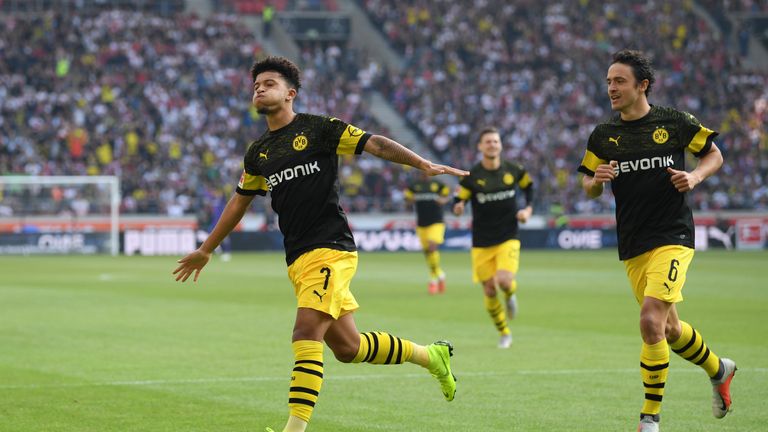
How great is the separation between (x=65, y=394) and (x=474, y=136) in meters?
38.1

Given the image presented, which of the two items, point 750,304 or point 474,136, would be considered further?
point 474,136

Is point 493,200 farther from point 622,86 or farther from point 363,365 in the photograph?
point 622,86

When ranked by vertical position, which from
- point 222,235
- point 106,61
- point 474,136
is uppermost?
point 106,61

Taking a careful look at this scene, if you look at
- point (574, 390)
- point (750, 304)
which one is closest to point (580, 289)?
point (750, 304)

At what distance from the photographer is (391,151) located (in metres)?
7.75

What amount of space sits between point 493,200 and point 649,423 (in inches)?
305

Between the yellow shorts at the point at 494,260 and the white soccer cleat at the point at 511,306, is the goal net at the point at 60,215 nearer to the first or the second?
the white soccer cleat at the point at 511,306

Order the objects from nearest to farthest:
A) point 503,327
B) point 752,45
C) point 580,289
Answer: point 503,327 < point 580,289 < point 752,45

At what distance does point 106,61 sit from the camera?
4728 centimetres

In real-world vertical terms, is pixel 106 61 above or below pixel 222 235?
above

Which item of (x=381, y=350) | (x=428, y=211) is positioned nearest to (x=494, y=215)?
(x=381, y=350)

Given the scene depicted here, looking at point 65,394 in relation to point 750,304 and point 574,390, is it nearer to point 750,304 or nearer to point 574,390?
point 574,390

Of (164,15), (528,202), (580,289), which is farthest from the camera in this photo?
(164,15)

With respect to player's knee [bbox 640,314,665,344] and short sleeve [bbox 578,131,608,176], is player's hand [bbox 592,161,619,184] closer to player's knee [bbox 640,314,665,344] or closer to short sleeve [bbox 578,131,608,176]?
short sleeve [bbox 578,131,608,176]
